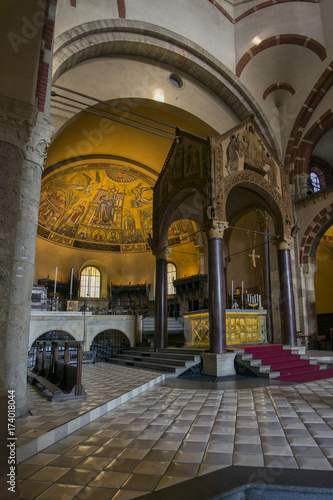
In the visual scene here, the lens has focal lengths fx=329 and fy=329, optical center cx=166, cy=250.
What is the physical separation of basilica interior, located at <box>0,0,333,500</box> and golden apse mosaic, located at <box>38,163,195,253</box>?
108 millimetres

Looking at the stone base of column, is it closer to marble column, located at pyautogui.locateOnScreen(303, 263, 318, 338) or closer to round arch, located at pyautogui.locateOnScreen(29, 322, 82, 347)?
round arch, located at pyautogui.locateOnScreen(29, 322, 82, 347)

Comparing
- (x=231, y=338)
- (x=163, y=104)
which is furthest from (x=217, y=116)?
(x=231, y=338)

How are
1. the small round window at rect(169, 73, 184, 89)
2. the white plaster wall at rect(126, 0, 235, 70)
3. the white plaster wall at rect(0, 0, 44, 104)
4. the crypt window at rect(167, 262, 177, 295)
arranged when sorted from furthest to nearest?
the crypt window at rect(167, 262, 177, 295), the small round window at rect(169, 73, 184, 89), the white plaster wall at rect(126, 0, 235, 70), the white plaster wall at rect(0, 0, 44, 104)

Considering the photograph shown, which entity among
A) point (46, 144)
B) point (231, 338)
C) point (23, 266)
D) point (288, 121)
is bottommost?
point (231, 338)

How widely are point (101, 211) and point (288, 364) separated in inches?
645

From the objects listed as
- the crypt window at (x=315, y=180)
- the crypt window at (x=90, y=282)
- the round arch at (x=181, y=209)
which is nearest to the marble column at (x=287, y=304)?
the round arch at (x=181, y=209)

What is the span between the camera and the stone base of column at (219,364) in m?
7.98

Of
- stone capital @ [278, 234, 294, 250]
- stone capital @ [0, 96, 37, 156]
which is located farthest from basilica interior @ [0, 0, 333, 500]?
stone capital @ [278, 234, 294, 250]

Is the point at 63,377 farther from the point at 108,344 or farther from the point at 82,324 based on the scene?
the point at 108,344

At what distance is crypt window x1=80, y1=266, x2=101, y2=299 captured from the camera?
22094mm

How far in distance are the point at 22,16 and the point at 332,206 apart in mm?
11676

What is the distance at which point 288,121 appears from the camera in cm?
1502

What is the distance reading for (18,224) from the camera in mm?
4477

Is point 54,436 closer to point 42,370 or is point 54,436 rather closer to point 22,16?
point 42,370
